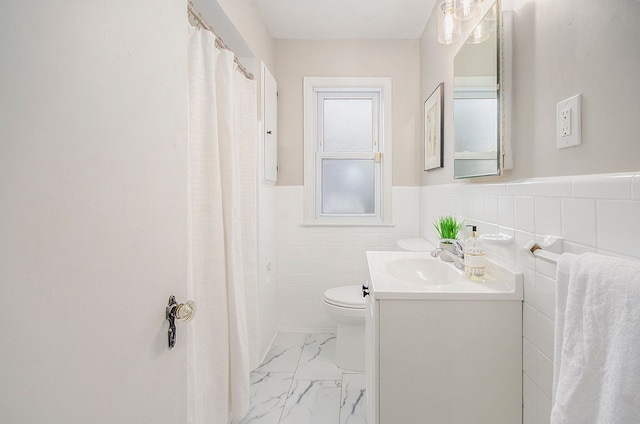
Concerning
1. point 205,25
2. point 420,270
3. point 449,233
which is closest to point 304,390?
point 420,270

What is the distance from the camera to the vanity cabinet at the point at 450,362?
104cm

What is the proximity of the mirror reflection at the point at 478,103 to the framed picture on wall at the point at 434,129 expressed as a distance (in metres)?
0.31

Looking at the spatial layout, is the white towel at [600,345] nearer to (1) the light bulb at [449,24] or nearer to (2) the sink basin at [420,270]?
(2) the sink basin at [420,270]

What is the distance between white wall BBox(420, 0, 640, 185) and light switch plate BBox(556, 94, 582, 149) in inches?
0.5

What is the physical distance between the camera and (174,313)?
71 cm

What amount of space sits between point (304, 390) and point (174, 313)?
143 cm

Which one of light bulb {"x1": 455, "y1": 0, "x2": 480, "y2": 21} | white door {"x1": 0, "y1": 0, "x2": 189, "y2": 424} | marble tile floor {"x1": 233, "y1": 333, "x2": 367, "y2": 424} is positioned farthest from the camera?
marble tile floor {"x1": 233, "y1": 333, "x2": 367, "y2": 424}

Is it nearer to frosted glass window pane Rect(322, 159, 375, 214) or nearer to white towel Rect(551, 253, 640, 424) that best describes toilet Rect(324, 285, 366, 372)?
frosted glass window pane Rect(322, 159, 375, 214)

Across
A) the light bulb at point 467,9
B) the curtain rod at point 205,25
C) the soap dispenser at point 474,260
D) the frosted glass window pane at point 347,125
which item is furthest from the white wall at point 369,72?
the soap dispenser at point 474,260

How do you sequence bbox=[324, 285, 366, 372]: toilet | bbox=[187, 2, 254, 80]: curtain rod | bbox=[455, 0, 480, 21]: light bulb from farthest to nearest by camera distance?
bbox=[324, 285, 366, 372]: toilet < bbox=[455, 0, 480, 21]: light bulb < bbox=[187, 2, 254, 80]: curtain rod

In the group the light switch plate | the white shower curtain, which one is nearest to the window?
the white shower curtain

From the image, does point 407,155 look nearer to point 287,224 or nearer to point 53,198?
point 287,224

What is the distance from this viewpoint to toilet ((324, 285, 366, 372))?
1.98 m

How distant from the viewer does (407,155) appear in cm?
262
